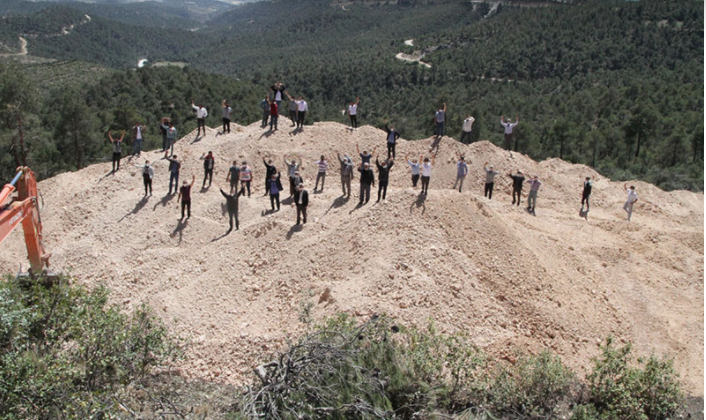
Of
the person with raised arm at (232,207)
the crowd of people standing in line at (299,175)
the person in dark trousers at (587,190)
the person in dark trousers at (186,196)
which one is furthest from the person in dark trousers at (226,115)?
the person in dark trousers at (587,190)

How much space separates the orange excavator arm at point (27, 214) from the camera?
34.4 feet

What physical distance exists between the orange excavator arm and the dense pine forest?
1427 cm

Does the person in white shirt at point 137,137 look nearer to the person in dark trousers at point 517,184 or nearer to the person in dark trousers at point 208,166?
the person in dark trousers at point 208,166

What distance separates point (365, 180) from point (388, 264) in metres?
3.39

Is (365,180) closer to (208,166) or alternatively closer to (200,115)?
(208,166)

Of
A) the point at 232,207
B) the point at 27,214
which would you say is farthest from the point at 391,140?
the point at 27,214

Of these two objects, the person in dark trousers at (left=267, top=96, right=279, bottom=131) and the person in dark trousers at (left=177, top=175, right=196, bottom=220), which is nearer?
the person in dark trousers at (left=177, top=175, right=196, bottom=220)

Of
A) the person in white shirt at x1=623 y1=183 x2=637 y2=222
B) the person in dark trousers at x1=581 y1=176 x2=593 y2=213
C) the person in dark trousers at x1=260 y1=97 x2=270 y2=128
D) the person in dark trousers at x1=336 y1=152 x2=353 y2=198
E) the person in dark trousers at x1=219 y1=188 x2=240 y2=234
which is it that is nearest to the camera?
the person in dark trousers at x1=219 y1=188 x2=240 y2=234

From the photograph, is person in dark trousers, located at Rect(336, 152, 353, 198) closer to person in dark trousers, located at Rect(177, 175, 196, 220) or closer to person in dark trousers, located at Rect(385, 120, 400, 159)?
person in dark trousers, located at Rect(385, 120, 400, 159)

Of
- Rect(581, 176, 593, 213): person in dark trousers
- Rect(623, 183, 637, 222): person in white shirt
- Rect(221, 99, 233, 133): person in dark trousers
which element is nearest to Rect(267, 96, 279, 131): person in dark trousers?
Rect(221, 99, 233, 133): person in dark trousers

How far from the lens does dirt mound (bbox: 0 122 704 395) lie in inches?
423

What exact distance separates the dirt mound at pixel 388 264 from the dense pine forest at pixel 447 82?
32.1 ft

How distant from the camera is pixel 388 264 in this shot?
1150 centimetres

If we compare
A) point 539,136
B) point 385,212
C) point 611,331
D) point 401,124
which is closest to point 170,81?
point 401,124
